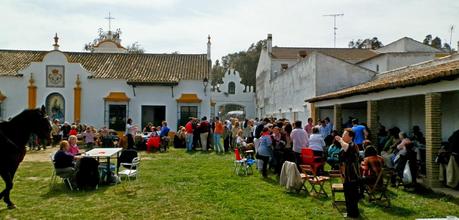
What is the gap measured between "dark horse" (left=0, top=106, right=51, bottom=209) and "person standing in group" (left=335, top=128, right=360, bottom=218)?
599 centimetres

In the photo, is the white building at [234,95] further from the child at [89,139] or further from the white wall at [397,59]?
the child at [89,139]

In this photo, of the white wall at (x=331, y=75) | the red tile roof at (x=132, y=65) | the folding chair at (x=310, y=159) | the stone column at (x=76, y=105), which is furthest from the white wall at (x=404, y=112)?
the stone column at (x=76, y=105)

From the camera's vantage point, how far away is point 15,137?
28.7 feet

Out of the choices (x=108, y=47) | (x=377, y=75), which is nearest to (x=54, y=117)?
(x=108, y=47)

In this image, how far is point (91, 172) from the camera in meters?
10.7

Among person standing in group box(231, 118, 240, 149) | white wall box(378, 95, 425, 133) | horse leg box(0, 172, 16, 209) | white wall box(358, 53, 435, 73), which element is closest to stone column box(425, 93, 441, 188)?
white wall box(378, 95, 425, 133)

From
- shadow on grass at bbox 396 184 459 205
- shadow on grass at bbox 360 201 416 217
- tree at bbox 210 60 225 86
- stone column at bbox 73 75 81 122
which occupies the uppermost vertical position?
tree at bbox 210 60 225 86

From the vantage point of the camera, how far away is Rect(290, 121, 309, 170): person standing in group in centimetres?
1208

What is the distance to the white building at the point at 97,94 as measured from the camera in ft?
87.7

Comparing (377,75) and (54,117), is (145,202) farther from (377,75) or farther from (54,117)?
(54,117)

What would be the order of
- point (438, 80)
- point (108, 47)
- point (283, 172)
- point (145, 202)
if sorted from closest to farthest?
point (145, 202) < point (438, 80) < point (283, 172) < point (108, 47)

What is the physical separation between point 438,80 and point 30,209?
8.94 metres

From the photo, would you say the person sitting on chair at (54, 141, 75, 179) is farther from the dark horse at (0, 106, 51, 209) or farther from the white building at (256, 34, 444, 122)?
the white building at (256, 34, 444, 122)

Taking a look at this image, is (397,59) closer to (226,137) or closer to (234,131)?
(234,131)
